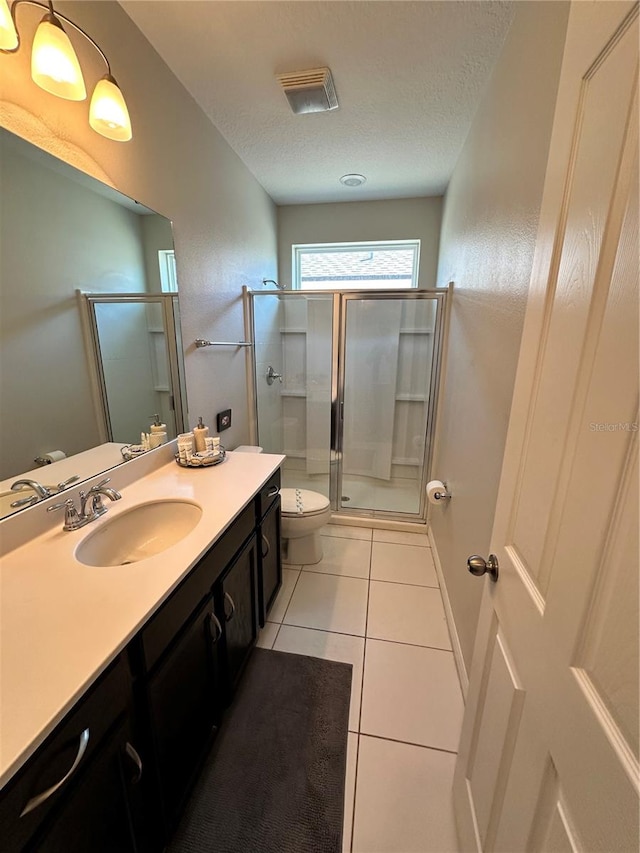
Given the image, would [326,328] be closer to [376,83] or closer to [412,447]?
[412,447]

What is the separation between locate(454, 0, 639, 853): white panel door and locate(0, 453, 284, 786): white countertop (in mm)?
796

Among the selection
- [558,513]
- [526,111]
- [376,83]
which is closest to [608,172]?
[558,513]

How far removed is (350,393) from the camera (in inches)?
113

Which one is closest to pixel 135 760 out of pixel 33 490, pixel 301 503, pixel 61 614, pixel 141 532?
pixel 61 614

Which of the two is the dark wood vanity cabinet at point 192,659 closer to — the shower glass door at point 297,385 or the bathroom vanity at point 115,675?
the bathroom vanity at point 115,675

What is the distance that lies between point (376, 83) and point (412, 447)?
2300 mm

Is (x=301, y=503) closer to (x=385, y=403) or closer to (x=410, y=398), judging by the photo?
(x=385, y=403)

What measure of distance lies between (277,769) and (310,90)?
279 centimetres

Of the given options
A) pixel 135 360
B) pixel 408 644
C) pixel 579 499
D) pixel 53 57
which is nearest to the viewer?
pixel 579 499

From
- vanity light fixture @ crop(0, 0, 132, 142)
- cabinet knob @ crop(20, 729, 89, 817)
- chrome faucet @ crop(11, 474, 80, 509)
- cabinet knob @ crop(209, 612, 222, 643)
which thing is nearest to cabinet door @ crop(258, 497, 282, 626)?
cabinet knob @ crop(209, 612, 222, 643)

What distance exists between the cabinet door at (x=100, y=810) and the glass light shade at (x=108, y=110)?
1664 millimetres

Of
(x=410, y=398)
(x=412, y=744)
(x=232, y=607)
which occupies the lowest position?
(x=412, y=744)

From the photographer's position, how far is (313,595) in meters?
1.96

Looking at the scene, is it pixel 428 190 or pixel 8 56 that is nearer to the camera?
pixel 8 56
